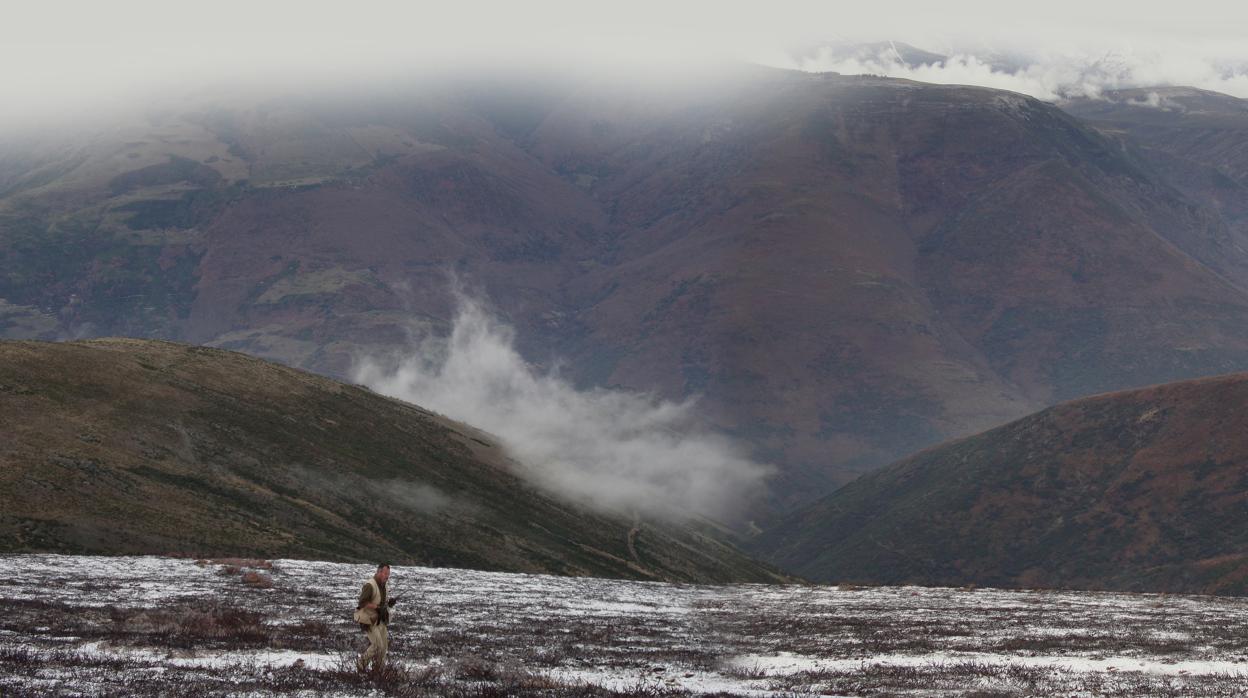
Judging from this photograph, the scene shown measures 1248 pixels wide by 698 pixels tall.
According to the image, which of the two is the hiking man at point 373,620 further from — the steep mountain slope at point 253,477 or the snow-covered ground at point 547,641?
the steep mountain slope at point 253,477

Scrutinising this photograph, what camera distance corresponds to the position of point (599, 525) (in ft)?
463

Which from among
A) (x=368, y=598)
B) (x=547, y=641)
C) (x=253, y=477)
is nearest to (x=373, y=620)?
(x=368, y=598)

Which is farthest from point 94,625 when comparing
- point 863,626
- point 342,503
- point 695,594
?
point 342,503

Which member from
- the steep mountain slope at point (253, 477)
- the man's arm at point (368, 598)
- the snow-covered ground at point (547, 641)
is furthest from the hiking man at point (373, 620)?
the steep mountain slope at point (253, 477)

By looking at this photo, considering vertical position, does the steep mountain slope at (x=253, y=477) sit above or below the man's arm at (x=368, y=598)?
above

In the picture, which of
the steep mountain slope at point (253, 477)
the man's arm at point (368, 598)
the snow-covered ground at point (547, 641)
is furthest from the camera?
the steep mountain slope at point (253, 477)

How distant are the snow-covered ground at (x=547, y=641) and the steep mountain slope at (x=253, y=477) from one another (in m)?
15.6

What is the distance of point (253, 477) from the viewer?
314ft

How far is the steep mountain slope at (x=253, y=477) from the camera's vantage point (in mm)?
73875

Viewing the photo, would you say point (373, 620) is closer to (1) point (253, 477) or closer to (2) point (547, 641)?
(2) point (547, 641)

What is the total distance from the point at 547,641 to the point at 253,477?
63.1 m

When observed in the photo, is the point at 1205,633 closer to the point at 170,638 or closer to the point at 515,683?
the point at 515,683

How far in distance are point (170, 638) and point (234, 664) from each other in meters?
5.46

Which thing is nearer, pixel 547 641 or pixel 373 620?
pixel 373 620
